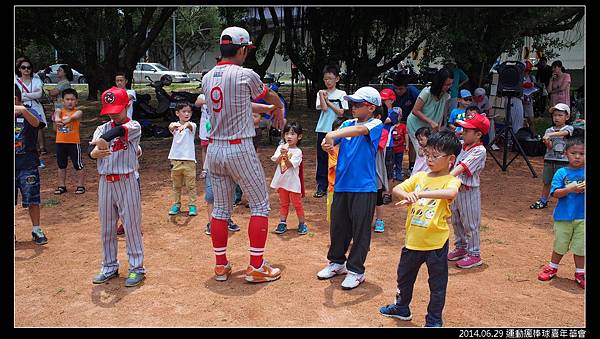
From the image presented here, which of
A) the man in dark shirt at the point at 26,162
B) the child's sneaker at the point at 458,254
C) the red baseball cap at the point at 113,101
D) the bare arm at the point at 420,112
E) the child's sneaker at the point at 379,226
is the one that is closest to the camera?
the red baseball cap at the point at 113,101

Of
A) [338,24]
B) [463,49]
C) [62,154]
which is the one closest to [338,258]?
[62,154]

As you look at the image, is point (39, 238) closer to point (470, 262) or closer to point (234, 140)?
point (234, 140)

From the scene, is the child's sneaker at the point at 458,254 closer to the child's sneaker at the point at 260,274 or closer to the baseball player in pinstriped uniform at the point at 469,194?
the baseball player in pinstriped uniform at the point at 469,194

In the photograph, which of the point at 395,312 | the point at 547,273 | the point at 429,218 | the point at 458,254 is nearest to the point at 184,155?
the point at 458,254

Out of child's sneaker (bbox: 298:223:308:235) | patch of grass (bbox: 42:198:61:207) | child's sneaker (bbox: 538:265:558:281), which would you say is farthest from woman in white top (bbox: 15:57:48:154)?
child's sneaker (bbox: 538:265:558:281)

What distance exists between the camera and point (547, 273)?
196 inches

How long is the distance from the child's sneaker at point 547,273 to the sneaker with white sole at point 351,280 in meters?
1.59

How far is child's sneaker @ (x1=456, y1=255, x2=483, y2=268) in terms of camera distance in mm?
5246

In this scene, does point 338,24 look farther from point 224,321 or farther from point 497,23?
point 224,321

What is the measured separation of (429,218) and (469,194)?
1522 mm

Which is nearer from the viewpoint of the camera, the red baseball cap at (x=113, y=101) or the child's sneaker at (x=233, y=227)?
the red baseball cap at (x=113, y=101)

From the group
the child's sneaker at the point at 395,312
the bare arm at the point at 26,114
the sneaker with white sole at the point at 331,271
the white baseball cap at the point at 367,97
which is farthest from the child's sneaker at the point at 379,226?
the bare arm at the point at 26,114

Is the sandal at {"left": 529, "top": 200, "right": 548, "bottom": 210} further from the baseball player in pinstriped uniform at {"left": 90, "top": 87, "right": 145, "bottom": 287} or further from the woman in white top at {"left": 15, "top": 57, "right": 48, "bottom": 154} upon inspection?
the woman in white top at {"left": 15, "top": 57, "right": 48, "bottom": 154}

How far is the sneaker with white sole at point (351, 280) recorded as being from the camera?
4641mm
